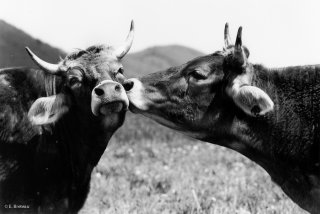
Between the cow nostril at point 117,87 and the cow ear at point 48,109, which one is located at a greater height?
the cow nostril at point 117,87

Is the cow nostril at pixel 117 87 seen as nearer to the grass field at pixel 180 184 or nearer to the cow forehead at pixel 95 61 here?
the cow forehead at pixel 95 61

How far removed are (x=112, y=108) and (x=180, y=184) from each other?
3322mm

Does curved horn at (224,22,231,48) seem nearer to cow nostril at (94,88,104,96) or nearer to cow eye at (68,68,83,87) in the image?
cow nostril at (94,88,104,96)

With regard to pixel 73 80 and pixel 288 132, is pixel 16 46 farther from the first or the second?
pixel 288 132

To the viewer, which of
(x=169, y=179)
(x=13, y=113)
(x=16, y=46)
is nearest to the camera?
(x=13, y=113)

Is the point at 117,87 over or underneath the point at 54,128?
over

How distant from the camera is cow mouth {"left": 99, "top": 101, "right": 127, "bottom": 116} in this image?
20.6 ft

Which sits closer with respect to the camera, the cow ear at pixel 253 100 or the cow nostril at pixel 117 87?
the cow ear at pixel 253 100

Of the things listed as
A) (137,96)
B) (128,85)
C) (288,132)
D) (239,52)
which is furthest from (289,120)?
(128,85)

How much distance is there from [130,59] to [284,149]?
19327 millimetres

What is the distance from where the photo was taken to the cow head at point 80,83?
22.1 ft

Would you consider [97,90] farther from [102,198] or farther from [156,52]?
[156,52]

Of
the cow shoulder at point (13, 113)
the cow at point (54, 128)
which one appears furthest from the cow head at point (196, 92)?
the cow shoulder at point (13, 113)

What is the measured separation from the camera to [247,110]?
228 inches
